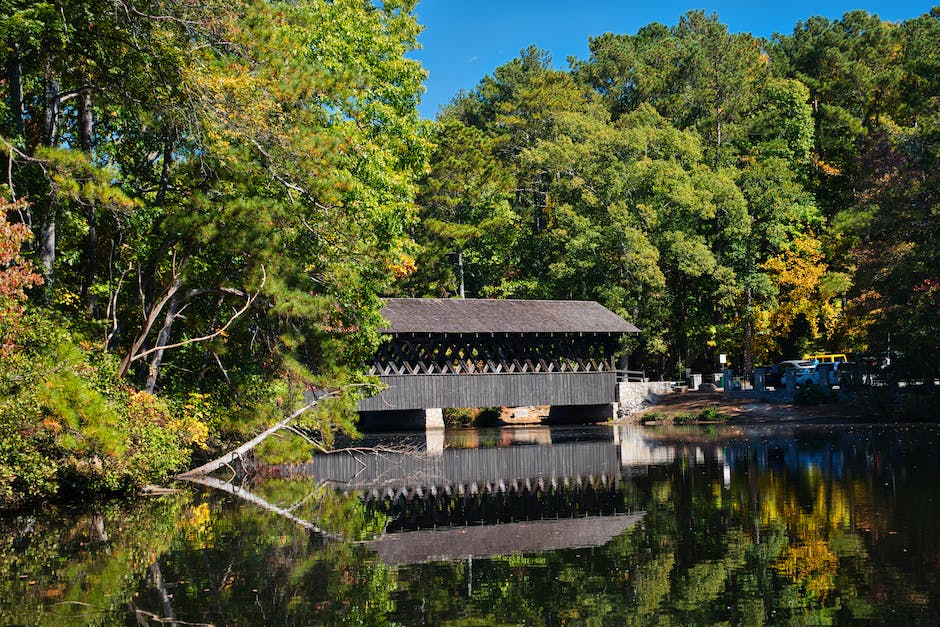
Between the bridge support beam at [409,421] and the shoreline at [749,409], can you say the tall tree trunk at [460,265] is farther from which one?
the shoreline at [749,409]

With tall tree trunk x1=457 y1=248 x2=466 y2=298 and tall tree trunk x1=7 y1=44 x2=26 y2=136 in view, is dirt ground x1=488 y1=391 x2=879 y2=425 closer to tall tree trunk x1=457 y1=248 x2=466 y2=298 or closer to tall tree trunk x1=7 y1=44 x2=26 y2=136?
tall tree trunk x1=457 y1=248 x2=466 y2=298

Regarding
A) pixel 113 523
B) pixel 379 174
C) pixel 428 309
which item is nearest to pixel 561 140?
pixel 428 309

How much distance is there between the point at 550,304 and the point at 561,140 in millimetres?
11813

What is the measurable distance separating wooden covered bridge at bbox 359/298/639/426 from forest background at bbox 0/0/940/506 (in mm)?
4903

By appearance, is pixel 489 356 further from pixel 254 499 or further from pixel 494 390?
pixel 254 499

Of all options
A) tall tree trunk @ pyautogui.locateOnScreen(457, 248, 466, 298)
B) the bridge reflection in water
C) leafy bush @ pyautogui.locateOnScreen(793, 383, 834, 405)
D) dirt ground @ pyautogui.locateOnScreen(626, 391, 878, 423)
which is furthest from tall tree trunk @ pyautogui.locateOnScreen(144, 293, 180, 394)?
tall tree trunk @ pyautogui.locateOnScreen(457, 248, 466, 298)

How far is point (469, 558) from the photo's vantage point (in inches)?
355

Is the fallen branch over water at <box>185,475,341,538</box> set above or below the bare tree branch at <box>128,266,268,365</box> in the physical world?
below

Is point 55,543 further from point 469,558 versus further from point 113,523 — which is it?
point 469,558

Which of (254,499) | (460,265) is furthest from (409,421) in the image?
(254,499)

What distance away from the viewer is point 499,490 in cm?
1466

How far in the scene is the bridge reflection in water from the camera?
10.0 metres

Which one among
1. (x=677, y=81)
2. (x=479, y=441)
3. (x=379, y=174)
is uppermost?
(x=677, y=81)

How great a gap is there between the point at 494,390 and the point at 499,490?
56.6 feet
